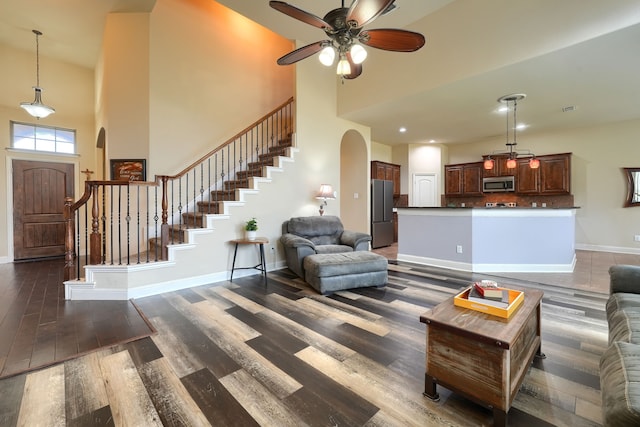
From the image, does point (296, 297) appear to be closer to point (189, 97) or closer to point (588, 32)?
point (189, 97)

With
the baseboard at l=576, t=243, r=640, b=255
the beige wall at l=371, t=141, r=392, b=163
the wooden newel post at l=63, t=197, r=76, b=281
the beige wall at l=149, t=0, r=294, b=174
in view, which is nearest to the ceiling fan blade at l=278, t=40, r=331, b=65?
the beige wall at l=149, t=0, r=294, b=174

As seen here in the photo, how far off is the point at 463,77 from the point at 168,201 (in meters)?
5.07

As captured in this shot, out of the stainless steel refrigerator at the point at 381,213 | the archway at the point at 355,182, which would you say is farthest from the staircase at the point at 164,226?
the stainless steel refrigerator at the point at 381,213

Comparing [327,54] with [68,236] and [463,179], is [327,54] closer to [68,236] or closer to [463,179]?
[68,236]

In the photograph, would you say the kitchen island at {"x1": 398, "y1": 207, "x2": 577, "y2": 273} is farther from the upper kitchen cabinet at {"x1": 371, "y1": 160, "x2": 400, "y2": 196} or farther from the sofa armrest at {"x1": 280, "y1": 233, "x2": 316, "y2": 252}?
the upper kitchen cabinet at {"x1": 371, "y1": 160, "x2": 400, "y2": 196}

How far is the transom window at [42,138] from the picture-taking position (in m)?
5.69

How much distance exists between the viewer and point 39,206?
235 inches

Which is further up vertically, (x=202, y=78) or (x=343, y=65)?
(x=202, y=78)

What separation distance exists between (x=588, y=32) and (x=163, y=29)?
5972 millimetres

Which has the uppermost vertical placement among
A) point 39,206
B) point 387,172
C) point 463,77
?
point 463,77

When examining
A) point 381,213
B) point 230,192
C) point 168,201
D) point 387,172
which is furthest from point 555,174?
point 168,201

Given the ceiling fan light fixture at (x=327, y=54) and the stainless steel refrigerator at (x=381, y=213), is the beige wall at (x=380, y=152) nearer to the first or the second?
the stainless steel refrigerator at (x=381, y=213)

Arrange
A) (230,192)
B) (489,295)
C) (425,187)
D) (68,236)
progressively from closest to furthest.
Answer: (489,295) < (68,236) < (230,192) < (425,187)

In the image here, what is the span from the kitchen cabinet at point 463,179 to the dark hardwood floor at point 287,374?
17.1ft
